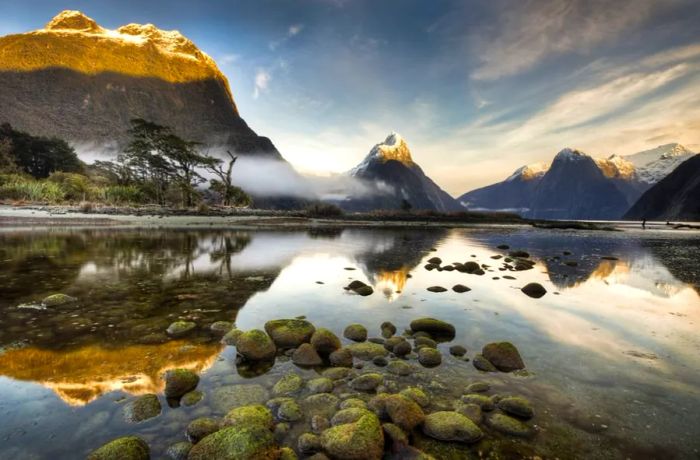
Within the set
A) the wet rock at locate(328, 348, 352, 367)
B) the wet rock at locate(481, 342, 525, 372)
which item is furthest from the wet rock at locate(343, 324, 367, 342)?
the wet rock at locate(481, 342, 525, 372)

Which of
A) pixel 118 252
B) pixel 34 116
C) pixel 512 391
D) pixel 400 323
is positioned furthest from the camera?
pixel 34 116

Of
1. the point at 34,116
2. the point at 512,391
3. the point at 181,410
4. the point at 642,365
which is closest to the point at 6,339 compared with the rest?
the point at 181,410

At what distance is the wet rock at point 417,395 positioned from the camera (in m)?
6.18

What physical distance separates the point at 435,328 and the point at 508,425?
4.64 metres

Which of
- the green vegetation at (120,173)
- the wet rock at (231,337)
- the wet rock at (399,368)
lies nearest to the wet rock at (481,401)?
the wet rock at (399,368)

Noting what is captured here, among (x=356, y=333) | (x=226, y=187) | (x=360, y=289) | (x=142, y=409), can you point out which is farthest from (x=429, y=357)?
(x=226, y=187)

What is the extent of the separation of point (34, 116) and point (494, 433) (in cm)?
22897

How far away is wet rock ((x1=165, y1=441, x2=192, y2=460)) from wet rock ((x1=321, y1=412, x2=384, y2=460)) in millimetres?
1977

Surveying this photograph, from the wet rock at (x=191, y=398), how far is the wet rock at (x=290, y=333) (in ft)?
8.87

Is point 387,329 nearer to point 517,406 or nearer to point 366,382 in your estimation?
point 366,382

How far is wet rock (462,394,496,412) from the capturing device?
608 centimetres

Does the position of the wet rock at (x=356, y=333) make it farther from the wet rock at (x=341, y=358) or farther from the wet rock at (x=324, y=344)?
the wet rock at (x=341, y=358)

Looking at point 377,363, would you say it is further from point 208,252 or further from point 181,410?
point 208,252

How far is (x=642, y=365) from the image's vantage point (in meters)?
8.15
